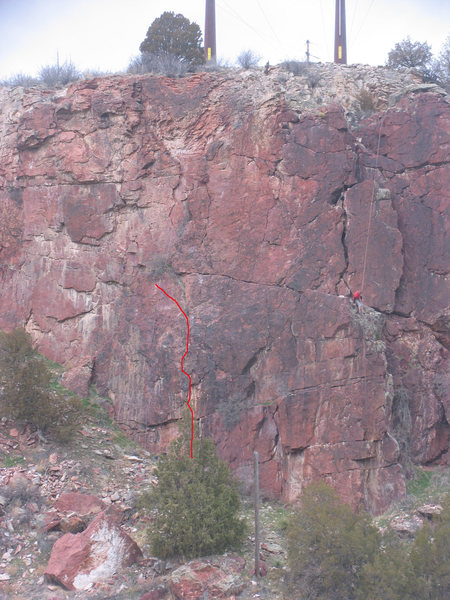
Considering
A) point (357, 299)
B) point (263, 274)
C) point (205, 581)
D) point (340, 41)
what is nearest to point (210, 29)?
point (340, 41)

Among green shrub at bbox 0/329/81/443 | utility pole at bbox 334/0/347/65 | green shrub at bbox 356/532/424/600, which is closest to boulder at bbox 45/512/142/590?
green shrub at bbox 0/329/81/443

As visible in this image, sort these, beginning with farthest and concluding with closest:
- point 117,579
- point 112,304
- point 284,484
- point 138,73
Answer: point 138,73, point 112,304, point 284,484, point 117,579

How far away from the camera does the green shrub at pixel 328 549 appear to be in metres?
8.96

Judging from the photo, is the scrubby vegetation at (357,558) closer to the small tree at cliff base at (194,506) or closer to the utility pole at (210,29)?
the small tree at cliff base at (194,506)

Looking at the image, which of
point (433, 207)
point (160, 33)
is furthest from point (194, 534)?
point (160, 33)

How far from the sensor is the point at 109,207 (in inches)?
607

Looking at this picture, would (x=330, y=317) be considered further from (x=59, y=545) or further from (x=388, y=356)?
(x=59, y=545)

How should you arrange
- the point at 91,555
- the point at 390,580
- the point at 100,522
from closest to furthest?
the point at 390,580
the point at 91,555
the point at 100,522

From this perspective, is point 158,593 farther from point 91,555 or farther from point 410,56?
point 410,56

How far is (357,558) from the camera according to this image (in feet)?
29.6

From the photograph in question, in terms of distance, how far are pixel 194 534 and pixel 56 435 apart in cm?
449

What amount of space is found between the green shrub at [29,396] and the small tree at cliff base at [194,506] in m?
3.42

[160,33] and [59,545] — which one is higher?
[160,33]

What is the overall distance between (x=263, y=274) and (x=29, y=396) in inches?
229
